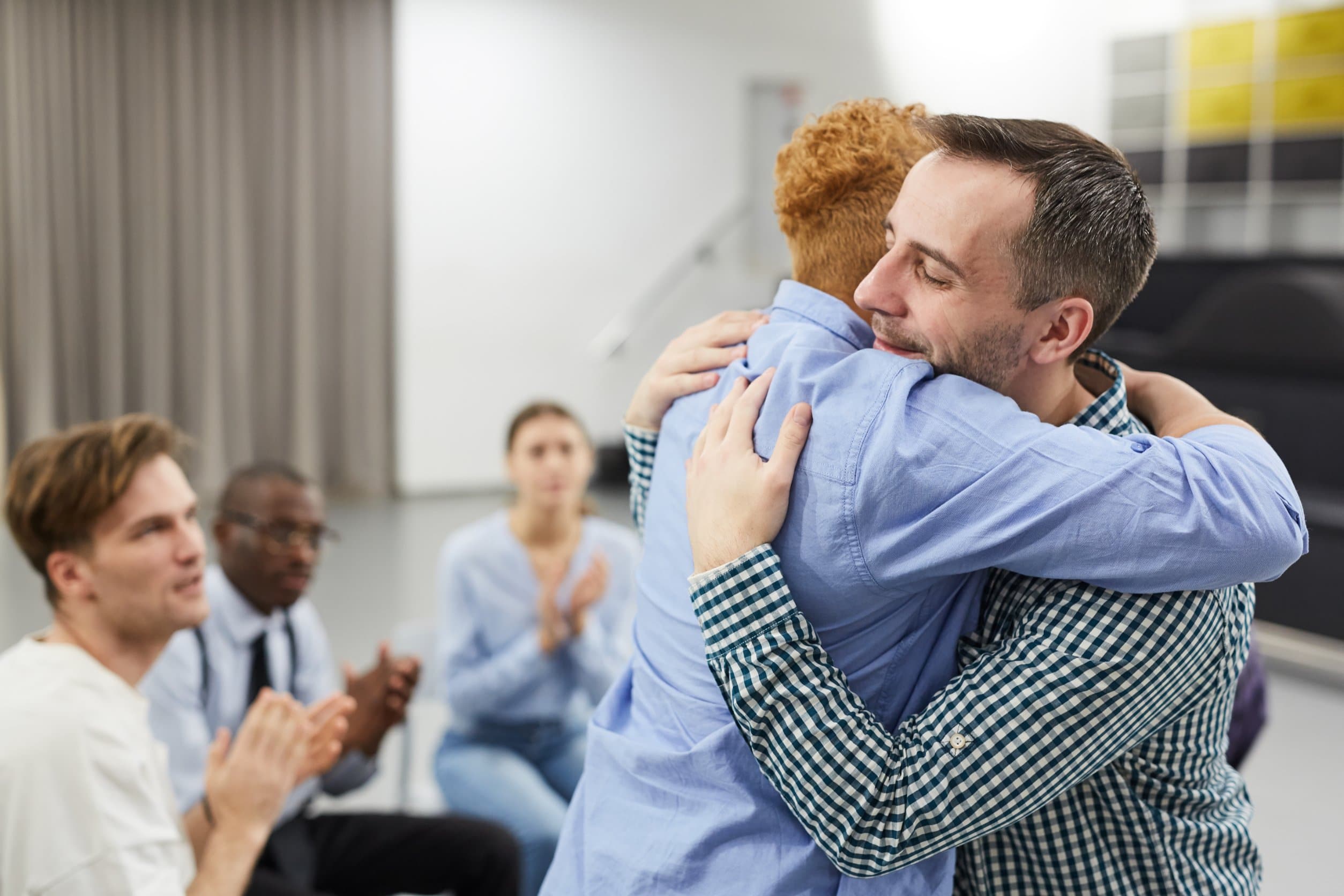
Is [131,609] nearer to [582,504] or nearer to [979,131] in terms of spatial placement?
[979,131]

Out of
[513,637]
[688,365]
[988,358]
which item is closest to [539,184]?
[513,637]

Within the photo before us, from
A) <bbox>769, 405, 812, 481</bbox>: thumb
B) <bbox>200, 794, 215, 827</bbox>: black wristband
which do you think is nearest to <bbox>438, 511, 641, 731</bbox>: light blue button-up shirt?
<bbox>200, 794, 215, 827</bbox>: black wristband

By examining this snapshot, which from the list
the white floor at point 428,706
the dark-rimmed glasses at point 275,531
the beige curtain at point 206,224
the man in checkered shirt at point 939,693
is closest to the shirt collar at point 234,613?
the dark-rimmed glasses at point 275,531

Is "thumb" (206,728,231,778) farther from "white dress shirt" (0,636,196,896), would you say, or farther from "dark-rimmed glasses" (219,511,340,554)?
"dark-rimmed glasses" (219,511,340,554)

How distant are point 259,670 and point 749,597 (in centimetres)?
179

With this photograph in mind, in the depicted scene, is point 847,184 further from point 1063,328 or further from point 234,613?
point 234,613

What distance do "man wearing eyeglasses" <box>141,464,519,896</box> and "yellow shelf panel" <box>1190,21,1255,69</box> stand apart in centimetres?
821

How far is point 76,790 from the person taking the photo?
1510 mm

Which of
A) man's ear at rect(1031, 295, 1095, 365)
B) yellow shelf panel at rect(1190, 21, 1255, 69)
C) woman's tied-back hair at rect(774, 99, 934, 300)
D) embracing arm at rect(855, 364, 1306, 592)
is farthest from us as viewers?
yellow shelf panel at rect(1190, 21, 1255, 69)

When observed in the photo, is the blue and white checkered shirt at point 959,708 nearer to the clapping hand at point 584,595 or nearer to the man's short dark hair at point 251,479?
→ the man's short dark hair at point 251,479

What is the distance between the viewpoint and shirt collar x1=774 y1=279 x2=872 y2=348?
113 cm

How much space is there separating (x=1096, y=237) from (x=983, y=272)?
0.10m

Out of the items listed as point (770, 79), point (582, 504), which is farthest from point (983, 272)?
point (770, 79)

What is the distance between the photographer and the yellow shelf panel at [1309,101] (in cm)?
815
